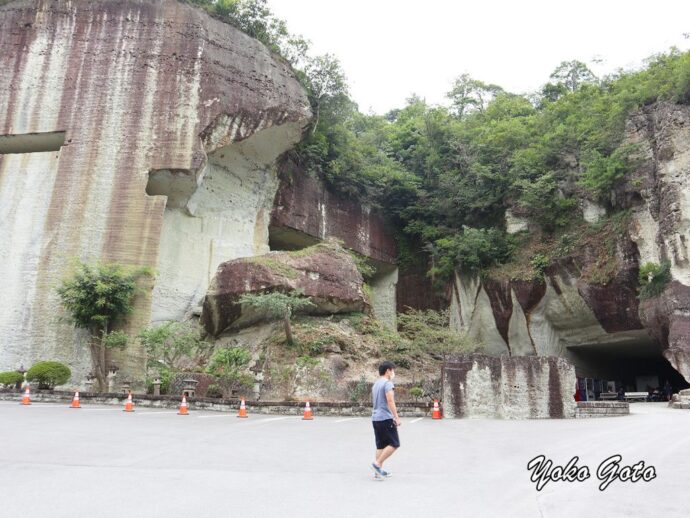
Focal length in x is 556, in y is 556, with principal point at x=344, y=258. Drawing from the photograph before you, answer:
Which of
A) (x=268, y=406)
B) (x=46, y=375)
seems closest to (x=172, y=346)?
(x=46, y=375)

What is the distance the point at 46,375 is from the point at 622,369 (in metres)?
26.0

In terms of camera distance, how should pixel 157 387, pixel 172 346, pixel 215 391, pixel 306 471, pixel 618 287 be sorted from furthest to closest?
1. pixel 618 287
2. pixel 172 346
3. pixel 157 387
4. pixel 215 391
5. pixel 306 471

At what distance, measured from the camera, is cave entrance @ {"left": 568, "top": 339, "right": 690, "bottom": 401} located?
2284cm

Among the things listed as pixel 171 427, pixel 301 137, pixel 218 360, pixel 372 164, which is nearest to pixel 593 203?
pixel 372 164

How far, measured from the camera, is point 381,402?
17.1 ft

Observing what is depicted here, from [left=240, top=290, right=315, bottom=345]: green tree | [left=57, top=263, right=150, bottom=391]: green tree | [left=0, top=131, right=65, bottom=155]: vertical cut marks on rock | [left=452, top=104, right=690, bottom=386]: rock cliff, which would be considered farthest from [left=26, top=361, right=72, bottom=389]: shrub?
[left=452, top=104, right=690, bottom=386]: rock cliff

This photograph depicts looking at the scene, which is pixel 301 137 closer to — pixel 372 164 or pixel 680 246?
pixel 372 164

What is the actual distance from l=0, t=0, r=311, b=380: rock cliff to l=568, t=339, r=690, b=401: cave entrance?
1577 cm

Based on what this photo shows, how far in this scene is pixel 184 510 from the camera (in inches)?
150

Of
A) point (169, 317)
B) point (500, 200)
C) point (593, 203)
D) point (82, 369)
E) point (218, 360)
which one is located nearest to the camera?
point (218, 360)

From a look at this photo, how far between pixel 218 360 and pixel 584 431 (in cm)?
974

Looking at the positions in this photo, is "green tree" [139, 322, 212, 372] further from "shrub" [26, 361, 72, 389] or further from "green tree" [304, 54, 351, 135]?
"green tree" [304, 54, 351, 135]

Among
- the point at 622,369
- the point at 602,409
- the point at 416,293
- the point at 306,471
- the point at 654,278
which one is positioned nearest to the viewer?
the point at 306,471

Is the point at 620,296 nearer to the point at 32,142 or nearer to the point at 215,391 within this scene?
the point at 215,391
